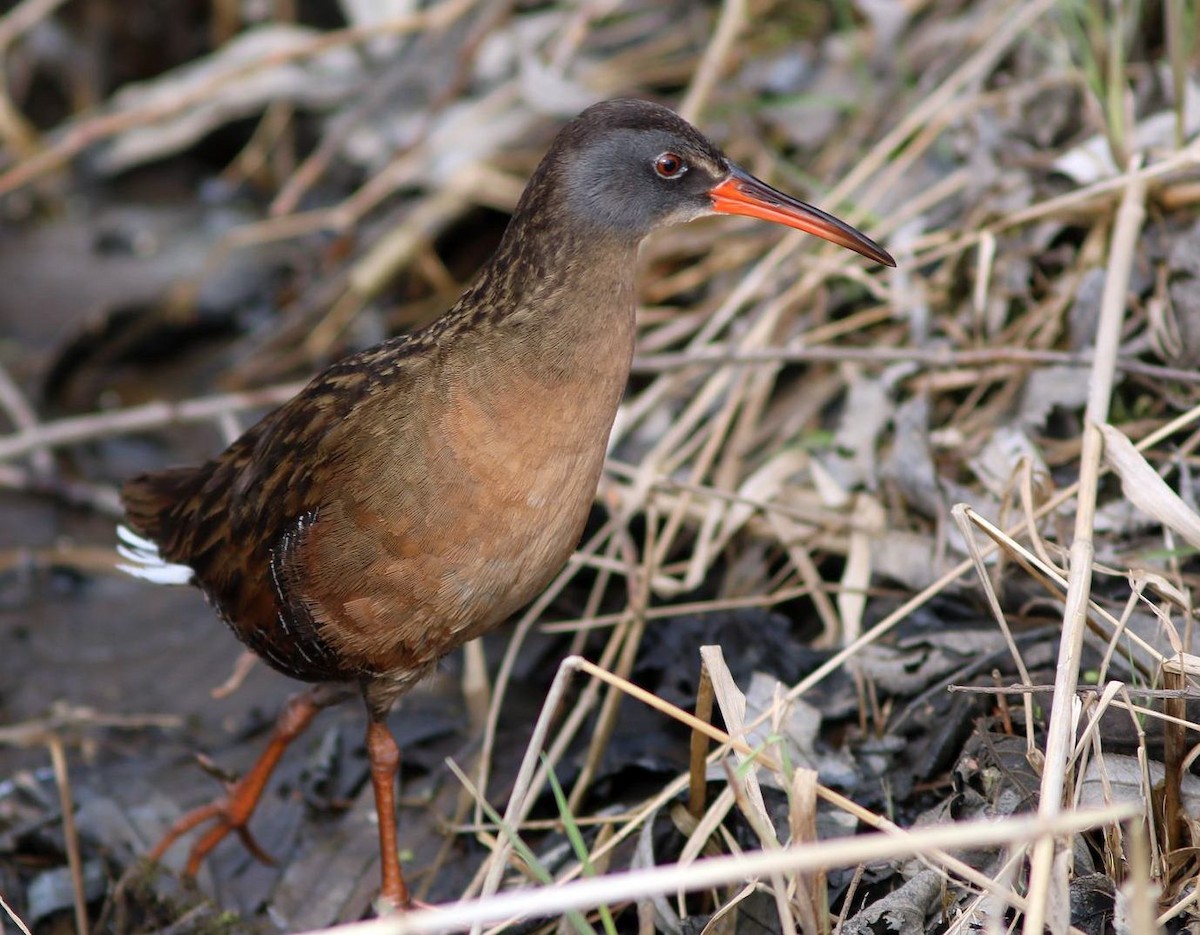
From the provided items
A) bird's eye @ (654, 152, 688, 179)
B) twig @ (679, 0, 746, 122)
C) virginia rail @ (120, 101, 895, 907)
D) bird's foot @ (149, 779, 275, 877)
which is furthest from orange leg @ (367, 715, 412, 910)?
twig @ (679, 0, 746, 122)

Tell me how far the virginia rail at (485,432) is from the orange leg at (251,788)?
0.35 meters

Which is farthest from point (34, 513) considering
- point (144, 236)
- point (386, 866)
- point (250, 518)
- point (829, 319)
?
point (829, 319)

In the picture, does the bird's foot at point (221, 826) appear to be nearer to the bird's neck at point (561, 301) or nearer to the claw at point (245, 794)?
the claw at point (245, 794)

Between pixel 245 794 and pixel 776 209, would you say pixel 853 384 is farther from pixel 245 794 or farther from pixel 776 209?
pixel 245 794

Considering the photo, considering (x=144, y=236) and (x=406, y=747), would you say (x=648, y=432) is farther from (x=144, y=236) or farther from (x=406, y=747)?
(x=144, y=236)

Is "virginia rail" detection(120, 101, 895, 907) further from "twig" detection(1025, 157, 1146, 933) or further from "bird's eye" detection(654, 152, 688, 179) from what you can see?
"twig" detection(1025, 157, 1146, 933)

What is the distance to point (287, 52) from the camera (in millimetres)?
4793

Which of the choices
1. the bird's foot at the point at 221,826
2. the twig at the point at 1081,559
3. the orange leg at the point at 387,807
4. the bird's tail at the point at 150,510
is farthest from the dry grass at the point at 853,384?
the bird's tail at the point at 150,510

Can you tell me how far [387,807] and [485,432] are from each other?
0.85 meters

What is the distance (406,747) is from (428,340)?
1.13m

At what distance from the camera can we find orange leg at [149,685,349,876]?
10.1ft

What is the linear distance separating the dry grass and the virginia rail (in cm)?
32

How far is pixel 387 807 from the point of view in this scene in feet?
9.06

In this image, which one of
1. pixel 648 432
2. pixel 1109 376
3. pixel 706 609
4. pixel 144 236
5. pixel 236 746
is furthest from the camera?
pixel 144 236
